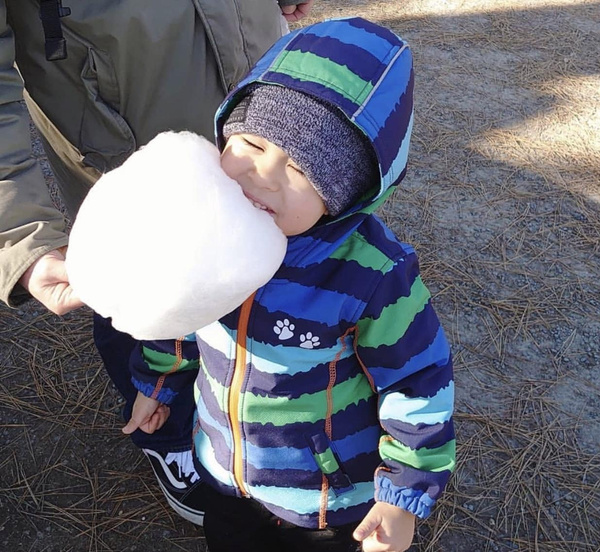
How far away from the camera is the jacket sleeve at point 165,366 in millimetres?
1468

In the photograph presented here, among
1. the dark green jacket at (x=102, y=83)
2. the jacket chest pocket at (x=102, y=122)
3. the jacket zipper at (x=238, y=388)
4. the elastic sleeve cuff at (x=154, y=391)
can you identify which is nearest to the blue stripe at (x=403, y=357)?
the jacket zipper at (x=238, y=388)

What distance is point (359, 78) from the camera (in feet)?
3.50

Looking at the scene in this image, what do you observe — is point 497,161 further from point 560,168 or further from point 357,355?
point 357,355

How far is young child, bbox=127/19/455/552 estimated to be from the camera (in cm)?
106

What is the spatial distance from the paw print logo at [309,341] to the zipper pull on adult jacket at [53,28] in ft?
2.80

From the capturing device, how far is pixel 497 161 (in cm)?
343

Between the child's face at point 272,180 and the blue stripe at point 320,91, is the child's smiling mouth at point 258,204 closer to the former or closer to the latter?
the child's face at point 272,180

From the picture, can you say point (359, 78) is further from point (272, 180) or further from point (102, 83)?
point (102, 83)

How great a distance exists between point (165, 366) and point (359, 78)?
0.83 meters

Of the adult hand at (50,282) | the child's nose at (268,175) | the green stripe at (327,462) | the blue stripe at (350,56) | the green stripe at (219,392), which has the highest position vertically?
the blue stripe at (350,56)

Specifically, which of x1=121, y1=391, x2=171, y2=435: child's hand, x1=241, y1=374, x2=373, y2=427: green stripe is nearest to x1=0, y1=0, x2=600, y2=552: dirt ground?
x1=121, y1=391, x2=171, y2=435: child's hand

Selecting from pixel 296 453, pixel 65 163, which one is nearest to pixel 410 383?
pixel 296 453

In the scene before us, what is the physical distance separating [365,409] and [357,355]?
6.2 inches

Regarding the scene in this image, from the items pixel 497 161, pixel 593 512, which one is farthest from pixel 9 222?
pixel 497 161
